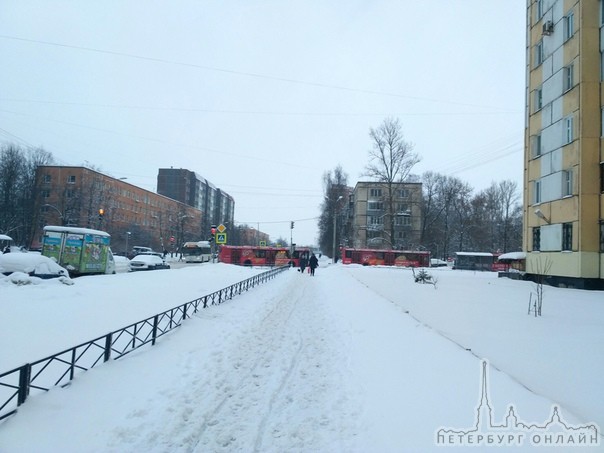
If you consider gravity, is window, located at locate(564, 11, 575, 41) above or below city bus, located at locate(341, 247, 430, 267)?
above

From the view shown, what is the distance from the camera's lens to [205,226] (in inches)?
3342

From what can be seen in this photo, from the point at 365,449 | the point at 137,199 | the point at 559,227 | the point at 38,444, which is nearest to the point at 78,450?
the point at 38,444

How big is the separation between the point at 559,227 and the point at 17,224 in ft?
191

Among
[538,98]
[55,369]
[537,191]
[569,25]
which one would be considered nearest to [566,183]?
[537,191]

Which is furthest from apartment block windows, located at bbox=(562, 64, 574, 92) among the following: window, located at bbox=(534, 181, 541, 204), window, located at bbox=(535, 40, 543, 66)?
window, located at bbox=(534, 181, 541, 204)

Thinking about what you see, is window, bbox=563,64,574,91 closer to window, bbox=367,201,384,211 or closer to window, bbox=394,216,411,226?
window, bbox=394,216,411,226

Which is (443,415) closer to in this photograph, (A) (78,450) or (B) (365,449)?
(B) (365,449)

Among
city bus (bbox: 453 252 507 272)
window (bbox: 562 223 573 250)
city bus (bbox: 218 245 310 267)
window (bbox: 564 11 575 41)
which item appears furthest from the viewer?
city bus (bbox: 453 252 507 272)

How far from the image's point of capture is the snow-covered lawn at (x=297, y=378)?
14.5 feet

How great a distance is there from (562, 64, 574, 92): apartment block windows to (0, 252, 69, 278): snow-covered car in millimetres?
29134

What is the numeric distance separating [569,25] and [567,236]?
42.4 feet

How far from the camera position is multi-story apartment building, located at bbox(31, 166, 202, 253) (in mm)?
55125

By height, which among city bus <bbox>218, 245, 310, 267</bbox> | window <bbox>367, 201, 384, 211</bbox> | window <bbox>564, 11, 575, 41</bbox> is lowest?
city bus <bbox>218, 245, 310, 267</bbox>

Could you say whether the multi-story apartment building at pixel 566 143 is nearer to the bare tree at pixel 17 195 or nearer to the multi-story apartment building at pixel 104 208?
the multi-story apartment building at pixel 104 208
